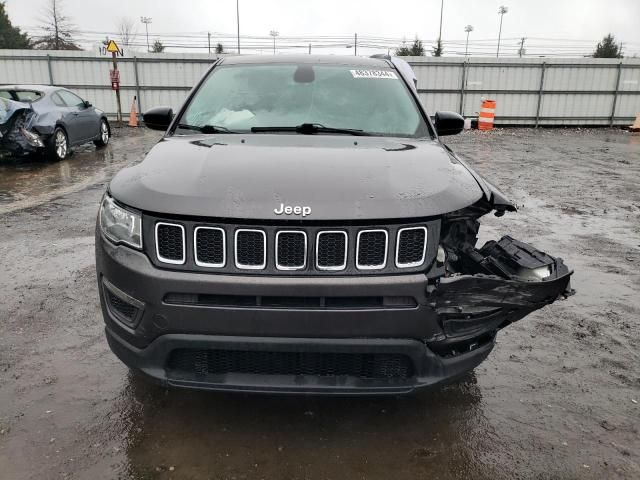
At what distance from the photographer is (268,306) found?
2184mm

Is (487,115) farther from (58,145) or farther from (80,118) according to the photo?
(58,145)

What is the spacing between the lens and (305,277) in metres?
2.18

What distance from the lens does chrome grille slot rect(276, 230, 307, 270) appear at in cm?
219

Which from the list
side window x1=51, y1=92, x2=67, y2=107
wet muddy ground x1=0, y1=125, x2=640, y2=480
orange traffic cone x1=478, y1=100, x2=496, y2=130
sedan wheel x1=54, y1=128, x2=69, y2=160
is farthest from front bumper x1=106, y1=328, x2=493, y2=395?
orange traffic cone x1=478, y1=100, x2=496, y2=130

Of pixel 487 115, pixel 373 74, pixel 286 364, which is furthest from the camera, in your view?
pixel 487 115

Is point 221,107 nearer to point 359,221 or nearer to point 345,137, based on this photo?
point 345,137

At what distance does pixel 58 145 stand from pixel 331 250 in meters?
10.5

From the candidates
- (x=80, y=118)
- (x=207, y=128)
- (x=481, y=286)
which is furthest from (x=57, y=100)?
(x=481, y=286)

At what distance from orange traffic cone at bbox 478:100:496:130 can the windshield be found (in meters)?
17.2

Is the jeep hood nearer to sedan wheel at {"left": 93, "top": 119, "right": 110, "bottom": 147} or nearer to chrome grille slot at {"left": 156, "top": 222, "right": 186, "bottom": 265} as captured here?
chrome grille slot at {"left": 156, "top": 222, "right": 186, "bottom": 265}

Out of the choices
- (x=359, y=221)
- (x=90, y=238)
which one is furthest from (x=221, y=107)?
(x=90, y=238)

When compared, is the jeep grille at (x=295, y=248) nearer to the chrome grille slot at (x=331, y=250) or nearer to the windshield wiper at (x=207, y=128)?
the chrome grille slot at (x=331, y=250)

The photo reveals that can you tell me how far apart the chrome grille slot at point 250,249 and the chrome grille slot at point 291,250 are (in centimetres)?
6

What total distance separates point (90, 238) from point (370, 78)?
3.64 meters
